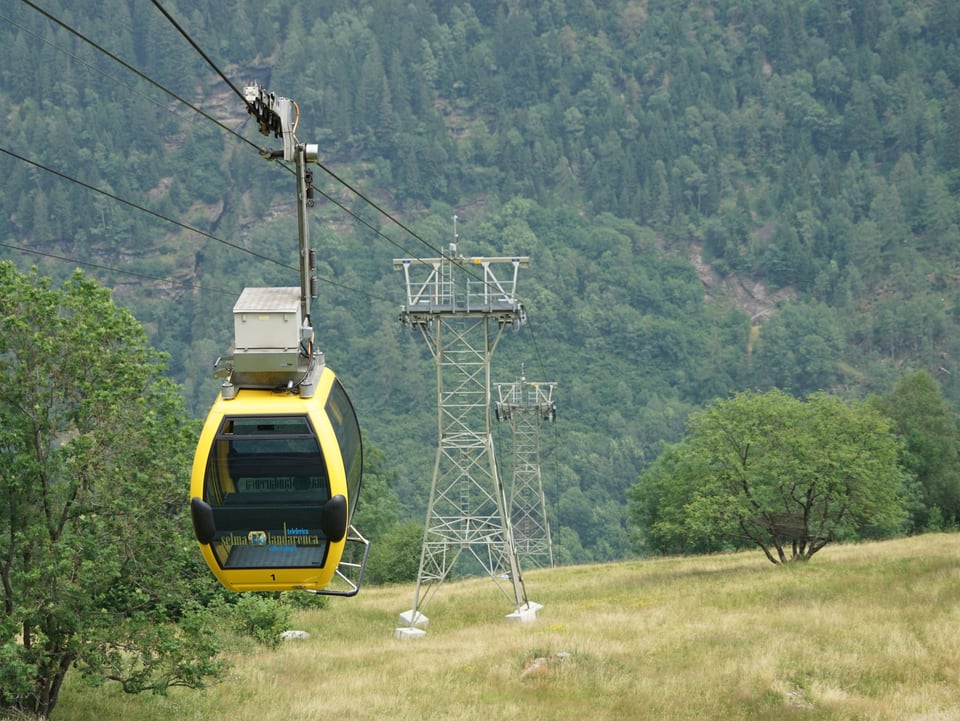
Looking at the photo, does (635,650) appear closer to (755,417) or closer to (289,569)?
(289,569)

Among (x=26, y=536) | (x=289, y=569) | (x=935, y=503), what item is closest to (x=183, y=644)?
(x=26, y=536)

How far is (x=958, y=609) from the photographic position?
3241 cm

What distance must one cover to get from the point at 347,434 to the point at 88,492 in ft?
24.2

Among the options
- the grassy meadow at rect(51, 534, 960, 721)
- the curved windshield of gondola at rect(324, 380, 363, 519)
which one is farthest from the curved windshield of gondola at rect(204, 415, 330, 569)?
the grassy meadow at rect(51, 534, 960, 721)

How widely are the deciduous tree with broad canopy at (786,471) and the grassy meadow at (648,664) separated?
3903 mm

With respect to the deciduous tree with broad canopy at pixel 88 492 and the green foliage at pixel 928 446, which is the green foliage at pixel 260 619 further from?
the green foliage at pixel 928 446

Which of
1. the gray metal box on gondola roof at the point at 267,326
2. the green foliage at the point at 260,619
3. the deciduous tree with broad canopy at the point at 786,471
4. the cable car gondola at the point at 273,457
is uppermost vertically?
the gray metal box on gondola roof at the point at 267,326

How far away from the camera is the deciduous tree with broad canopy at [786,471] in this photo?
4584 centimetres

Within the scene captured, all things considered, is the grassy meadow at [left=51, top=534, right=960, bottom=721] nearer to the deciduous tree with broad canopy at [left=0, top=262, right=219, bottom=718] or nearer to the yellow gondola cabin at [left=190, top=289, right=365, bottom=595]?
the deciduous tree with broad canopy at [left=0, top=262, right=219, bottom=718]

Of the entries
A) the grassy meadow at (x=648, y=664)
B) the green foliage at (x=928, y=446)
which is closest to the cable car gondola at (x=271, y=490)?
the grassy meadow at (x=648, y=664)

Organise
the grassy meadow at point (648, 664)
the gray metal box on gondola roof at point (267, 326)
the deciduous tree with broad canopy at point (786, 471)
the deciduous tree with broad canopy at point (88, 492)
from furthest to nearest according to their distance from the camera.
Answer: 1. the deciduous tree with broad canopy at point (786, 471)
2. the grassy meadow at point (648, 664)
3. the deciduous tree with broad canopy at point (88, 492)
4. the gray metal box on gondola roof at point (267, 326)

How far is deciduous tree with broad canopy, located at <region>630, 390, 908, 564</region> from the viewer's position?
45.8 meters

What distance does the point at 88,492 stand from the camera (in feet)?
80.6

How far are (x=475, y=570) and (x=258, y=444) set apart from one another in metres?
110
